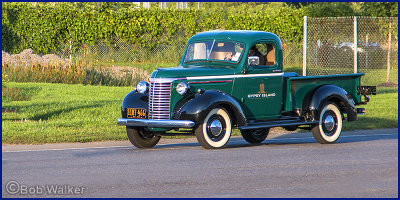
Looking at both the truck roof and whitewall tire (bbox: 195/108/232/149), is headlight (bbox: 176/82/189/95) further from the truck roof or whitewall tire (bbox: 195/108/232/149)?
the truck roof

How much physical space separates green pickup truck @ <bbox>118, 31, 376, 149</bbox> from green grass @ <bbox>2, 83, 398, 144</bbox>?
1.90 m

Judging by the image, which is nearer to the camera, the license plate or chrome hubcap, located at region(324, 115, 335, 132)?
the license plate

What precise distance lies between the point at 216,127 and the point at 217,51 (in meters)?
1.75

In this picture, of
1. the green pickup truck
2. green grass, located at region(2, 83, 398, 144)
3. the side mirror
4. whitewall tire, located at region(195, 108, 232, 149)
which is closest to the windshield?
the green pickup truck

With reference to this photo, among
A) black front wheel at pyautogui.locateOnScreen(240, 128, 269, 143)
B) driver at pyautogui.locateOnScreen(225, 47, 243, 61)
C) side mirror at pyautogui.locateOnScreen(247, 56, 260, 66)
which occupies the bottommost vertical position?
black front wheel at pyautogui.locateOnScreen(240, 128, 269, 143)

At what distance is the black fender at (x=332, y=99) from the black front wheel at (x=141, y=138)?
9.69ft

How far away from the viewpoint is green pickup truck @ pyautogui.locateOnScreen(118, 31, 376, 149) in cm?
1196

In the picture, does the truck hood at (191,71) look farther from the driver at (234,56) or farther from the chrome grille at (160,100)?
the driver at (234,56)

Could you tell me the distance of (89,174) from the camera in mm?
9414

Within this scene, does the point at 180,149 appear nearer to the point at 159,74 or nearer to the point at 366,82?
the point at 159,74

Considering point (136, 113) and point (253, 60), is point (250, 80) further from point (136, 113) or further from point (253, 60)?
point (136, 113)

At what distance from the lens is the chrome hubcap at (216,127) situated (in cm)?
1198

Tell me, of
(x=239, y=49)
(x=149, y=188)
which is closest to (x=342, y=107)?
(x=239, y=49)

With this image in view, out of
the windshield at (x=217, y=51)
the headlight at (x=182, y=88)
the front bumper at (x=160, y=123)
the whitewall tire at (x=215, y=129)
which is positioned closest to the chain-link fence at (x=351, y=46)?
the windshield at (x=217, y=51)
